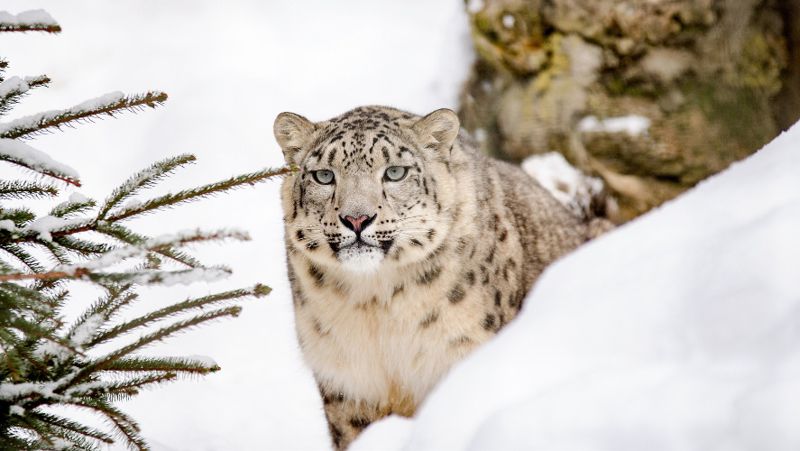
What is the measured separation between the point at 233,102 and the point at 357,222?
19.1 ft

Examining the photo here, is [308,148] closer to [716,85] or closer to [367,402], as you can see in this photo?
[367,402]

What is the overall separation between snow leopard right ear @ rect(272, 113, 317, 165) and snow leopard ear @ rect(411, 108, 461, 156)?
521 mm

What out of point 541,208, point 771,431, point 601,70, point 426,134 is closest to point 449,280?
point 426,134

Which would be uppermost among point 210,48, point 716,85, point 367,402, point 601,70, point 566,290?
point 210,48

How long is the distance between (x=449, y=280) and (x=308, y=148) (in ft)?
3.05

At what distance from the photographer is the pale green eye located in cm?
412

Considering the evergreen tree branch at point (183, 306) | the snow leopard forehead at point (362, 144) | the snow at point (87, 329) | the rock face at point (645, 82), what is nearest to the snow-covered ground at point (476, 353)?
the rock face at point (645, 82)

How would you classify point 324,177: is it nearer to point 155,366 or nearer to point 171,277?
point 155,366

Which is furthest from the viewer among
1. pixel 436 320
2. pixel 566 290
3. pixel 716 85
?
pixel 716 85

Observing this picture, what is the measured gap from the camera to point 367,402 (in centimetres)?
440

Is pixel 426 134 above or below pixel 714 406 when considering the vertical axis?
above

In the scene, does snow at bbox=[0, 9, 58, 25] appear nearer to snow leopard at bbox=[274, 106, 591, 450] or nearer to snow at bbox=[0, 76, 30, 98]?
snow at bbox=[0, 76, 30, 98]

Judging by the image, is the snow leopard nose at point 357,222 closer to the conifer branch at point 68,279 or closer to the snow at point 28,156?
the conifer branch at point 68,279

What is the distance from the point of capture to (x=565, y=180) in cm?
787
